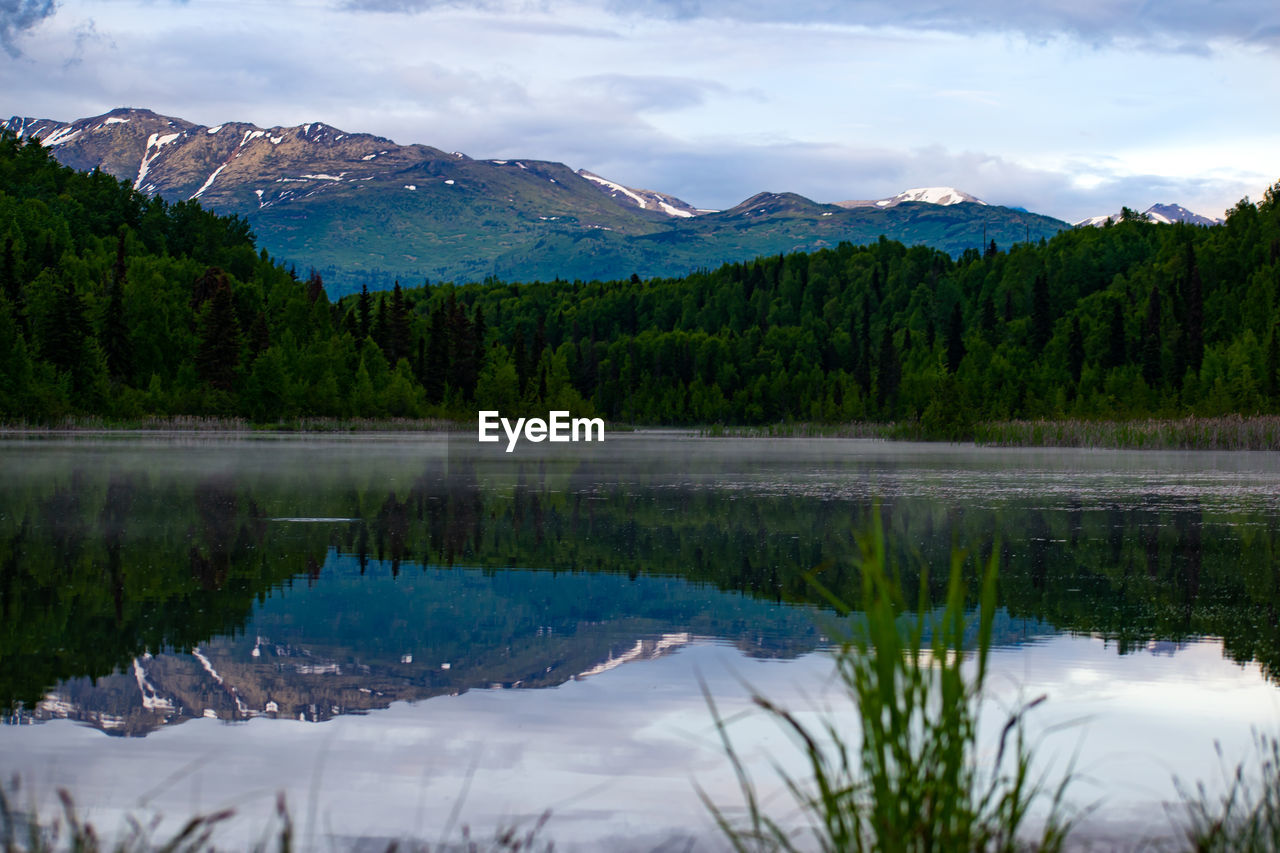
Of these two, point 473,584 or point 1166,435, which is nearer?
point 473,584

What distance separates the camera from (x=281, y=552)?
19094 mm

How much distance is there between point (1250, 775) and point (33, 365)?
4273 inches

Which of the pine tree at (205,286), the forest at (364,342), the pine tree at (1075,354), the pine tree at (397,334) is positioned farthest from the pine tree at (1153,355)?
the pine tree at (205,286)

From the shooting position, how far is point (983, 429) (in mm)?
96562

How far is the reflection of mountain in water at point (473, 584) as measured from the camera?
10883mm

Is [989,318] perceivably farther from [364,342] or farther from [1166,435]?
[1166,435]

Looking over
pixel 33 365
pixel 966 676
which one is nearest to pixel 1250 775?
pixel 966 676

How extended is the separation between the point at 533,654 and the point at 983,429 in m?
88.9

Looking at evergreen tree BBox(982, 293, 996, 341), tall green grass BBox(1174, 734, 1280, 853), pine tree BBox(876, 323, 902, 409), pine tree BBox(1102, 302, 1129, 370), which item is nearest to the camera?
tall green grass BBox(1174, 734, 1280, 853)

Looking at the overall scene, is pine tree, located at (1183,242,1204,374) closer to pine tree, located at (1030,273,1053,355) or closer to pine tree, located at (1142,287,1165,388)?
pine tree, located at (1142,287,1165,388)

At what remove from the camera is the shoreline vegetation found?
72.3 m

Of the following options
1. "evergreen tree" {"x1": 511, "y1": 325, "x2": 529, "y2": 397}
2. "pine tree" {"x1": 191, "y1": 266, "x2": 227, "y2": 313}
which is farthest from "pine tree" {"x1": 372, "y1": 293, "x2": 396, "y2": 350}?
"pine tree" {"x1": 191, "y1": 266, "x2": 227, "y2": 313}

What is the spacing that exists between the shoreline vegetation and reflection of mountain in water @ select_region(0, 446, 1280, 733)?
4698 centimetres

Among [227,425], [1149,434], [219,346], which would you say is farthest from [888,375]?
[1149,434]
